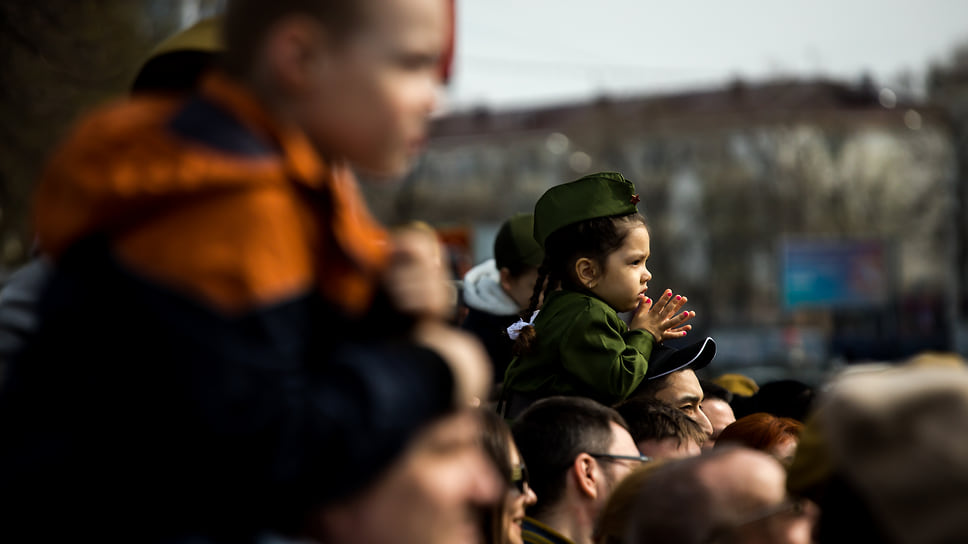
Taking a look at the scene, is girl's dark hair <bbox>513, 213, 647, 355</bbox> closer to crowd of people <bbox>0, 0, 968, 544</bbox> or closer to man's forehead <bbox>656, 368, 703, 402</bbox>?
man's forehead <bbox>656, 368, 703, 402</bbox>

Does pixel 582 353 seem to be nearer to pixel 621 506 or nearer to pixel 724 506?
pixel 621 506

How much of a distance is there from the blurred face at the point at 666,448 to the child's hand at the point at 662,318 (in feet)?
1.20

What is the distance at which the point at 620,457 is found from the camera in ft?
13.0

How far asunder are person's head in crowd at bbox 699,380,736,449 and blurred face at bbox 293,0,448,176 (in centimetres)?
345

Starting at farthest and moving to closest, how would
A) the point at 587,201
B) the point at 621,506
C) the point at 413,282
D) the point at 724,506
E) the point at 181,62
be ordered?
the point at 587,201
the point at 621,506
the point at 181,62
the point at 724,506
the point at 413,282

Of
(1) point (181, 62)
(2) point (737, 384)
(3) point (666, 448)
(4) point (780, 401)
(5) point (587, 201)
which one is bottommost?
(2) point (737, 384)

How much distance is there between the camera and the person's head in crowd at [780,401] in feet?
18.7

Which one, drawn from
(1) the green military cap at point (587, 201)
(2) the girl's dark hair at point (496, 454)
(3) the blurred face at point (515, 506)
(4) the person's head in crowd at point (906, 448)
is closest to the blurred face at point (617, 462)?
(3) the blurred face at point (515, 506)

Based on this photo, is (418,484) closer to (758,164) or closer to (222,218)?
(222,218)

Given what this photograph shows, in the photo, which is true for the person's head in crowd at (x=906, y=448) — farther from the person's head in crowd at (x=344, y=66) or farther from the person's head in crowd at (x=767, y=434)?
→ the person's head in crowd at (x=767, y=434)

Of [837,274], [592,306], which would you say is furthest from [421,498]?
[837,274]

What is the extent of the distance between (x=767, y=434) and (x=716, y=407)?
126 centimetres

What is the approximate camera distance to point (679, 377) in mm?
4766

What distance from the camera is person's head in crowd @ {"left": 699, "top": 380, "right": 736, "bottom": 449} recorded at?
5.30 meters
